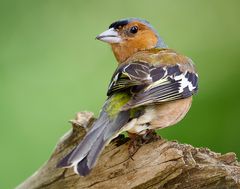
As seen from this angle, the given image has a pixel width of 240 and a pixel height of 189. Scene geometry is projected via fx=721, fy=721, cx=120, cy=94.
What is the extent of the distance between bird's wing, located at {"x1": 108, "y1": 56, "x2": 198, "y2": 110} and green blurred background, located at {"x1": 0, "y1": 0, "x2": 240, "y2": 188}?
0.95m

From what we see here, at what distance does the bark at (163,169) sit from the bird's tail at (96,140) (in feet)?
0.72

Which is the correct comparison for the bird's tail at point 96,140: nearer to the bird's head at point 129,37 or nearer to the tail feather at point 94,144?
the tail feather at point 94,144

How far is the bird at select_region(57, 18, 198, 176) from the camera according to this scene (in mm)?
3830

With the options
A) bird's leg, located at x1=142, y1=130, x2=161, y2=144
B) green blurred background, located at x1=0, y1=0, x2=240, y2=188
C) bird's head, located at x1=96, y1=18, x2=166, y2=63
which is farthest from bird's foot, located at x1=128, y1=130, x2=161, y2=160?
green blurred background, located at x1=0, y1=0, x2=240, y2=188

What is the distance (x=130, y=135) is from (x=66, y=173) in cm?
46

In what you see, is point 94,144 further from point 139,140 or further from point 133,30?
point 133,30

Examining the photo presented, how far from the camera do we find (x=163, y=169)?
397 centimetres

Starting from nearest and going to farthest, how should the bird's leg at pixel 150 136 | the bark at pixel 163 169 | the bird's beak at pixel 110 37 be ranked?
the bark at pixel 163 169, the bird's leg at pixel 150 136, the bird's beak at pixel 110 37

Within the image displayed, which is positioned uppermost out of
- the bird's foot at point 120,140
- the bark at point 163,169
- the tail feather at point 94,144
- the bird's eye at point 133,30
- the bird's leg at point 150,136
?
the bird's eye at point 133,30

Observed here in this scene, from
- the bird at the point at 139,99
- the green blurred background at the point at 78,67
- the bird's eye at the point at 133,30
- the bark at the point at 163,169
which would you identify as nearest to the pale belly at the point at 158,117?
the bird at the point at 139,99

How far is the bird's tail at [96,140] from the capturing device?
12.0 ft

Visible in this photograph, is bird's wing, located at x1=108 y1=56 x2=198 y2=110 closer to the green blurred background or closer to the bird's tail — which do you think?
the bird's tail

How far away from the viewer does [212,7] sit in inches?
261

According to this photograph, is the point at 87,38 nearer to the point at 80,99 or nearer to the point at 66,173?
the point at 80,99
